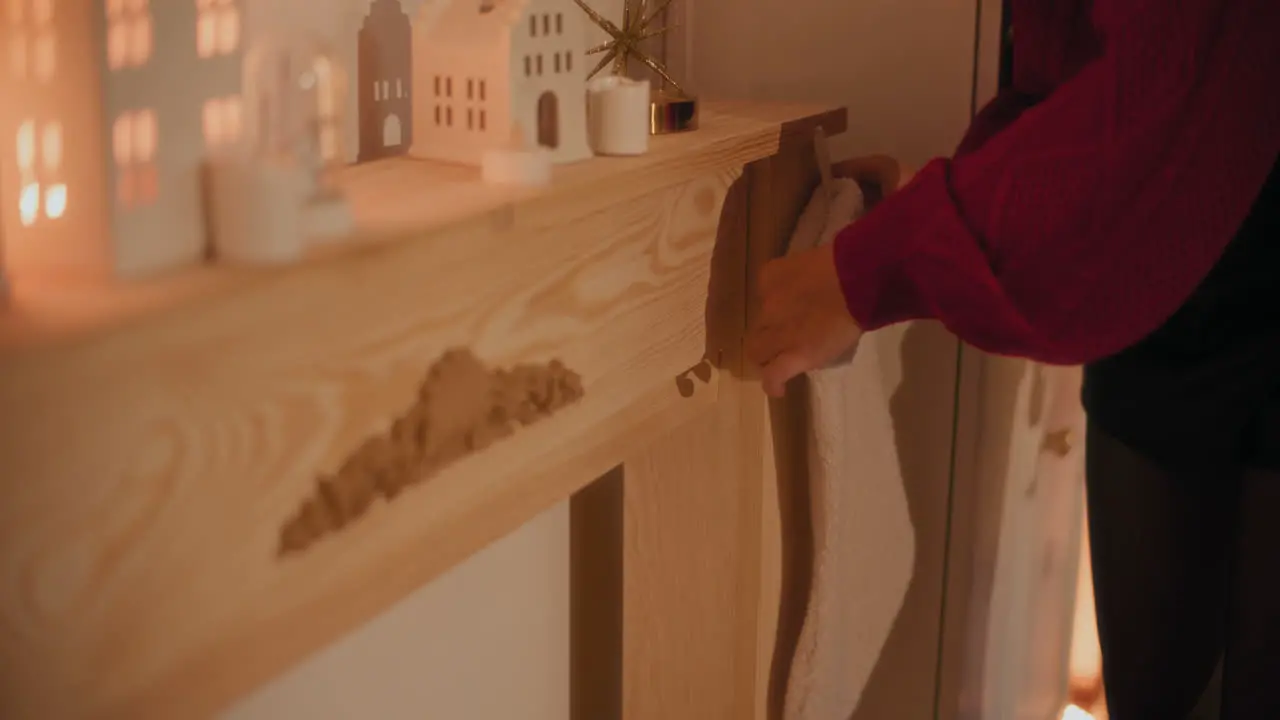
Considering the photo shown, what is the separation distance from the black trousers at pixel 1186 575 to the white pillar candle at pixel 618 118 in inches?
20.2

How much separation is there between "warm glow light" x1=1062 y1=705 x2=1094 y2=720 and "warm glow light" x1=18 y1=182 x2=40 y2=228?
4.83 ft

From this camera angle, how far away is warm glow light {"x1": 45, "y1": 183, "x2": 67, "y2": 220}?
0.62 metres

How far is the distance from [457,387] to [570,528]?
0.50 m

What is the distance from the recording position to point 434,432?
2.63ft

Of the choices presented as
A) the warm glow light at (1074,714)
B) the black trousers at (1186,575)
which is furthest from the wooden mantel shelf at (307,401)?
the warm glow light at (1074,714)

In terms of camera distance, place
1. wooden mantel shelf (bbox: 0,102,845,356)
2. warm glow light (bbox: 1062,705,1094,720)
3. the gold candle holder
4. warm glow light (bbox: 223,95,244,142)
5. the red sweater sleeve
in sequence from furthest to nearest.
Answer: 1. warm glow light (bbox: 1062,705,1094,720)
2. the gold candle holder
3. the red sweater sleeve
4. warm glow light (bbox: 223,95,244,142)
5. wooden mantel shelf (bbox: 0,102,845,356)

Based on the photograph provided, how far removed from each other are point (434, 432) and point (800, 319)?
1.23 feet

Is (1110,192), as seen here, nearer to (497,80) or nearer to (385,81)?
(497,80)

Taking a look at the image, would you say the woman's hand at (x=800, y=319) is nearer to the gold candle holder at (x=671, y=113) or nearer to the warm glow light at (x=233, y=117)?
the gold candle holder at (x=671, y=113)

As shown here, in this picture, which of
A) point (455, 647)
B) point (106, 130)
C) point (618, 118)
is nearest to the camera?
point (106, 130)

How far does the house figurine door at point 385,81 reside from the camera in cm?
94

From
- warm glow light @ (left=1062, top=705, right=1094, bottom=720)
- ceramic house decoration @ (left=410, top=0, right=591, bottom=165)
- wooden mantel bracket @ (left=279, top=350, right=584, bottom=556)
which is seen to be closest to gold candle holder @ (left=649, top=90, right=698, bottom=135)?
ceramic house decoration @ (left=410, top=0, right=591, bottom=165)

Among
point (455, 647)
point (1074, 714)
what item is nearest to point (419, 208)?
point (455, 647)

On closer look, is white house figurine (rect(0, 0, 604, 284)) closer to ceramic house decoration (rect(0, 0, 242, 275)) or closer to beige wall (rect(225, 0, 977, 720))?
ceramic house decoration (rect(0, 0, 242, 275))
